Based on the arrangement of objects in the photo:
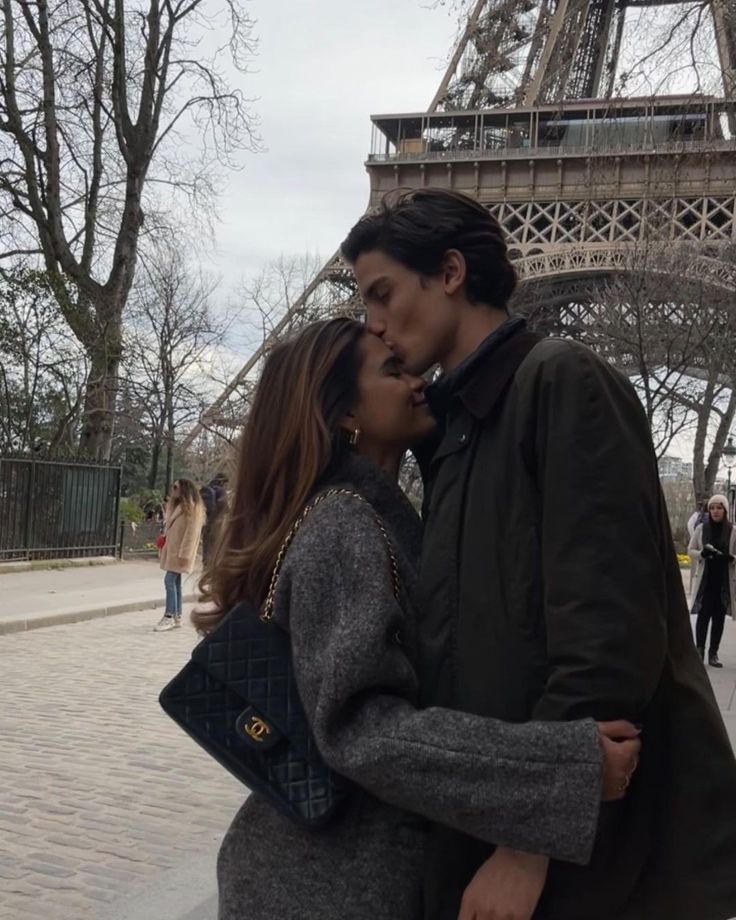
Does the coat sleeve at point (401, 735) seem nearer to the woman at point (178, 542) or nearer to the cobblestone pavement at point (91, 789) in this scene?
the cobblestone pavement at point (91, 789)

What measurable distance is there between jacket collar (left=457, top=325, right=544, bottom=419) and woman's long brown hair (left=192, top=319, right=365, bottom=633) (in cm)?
22

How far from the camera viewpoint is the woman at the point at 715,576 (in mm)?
11203

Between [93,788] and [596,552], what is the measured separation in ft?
16.2

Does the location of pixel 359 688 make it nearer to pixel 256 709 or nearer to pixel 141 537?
pixel 256 709

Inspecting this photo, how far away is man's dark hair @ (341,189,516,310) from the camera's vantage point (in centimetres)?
180

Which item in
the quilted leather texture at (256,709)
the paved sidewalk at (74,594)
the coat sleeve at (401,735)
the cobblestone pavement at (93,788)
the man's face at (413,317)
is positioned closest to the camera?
the coat sleeve at (401,735)

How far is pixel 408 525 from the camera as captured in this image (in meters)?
1.77

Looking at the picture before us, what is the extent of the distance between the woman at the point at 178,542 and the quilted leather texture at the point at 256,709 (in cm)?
1139

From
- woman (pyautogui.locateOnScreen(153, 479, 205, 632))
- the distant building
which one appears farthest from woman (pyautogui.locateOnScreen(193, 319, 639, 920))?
the distant building

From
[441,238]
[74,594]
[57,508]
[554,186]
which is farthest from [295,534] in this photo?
[554,186]

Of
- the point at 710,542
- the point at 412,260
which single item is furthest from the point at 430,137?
the point at 412,260

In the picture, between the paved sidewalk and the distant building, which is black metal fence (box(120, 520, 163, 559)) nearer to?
the paved sidewalk

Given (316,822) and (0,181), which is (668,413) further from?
(316,822)

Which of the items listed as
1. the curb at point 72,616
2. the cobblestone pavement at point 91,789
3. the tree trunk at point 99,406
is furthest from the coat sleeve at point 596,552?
the tree trunk at point 99,406
